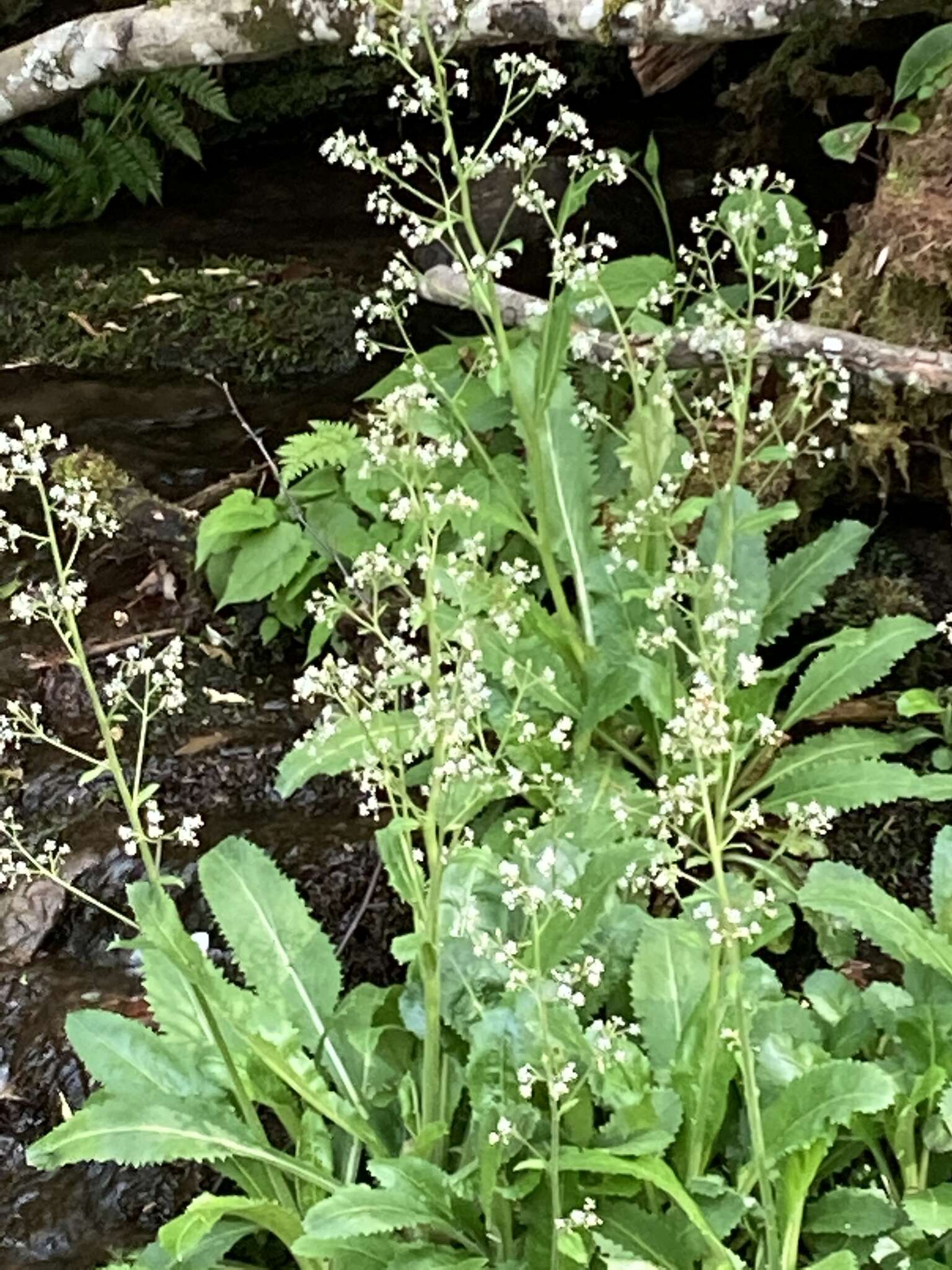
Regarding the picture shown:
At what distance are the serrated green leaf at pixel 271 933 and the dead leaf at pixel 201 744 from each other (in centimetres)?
77

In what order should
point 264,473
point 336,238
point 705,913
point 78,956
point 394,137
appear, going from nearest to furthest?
1. point 705,913
2. point 78,956
3. point 264,473
4. point 336,238
5. point 394,137

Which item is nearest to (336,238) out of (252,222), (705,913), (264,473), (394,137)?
(252,222)

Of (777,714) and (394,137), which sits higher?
(394,137)

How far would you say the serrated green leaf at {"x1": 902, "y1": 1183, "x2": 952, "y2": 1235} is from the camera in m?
1.61

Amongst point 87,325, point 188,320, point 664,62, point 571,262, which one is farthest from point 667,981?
point 664,62

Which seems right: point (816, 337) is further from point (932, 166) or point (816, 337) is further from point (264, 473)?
point (264, 473)

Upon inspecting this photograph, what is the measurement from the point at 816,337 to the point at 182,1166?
1932 millimetres

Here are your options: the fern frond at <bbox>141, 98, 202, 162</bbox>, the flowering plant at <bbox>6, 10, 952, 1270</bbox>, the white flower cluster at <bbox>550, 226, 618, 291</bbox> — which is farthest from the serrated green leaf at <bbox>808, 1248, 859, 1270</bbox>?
the fern frond at <bbox>141, 98, 202, 162</bbox>

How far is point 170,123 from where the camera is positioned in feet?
18.1

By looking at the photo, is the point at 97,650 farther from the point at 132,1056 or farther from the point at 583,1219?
the point at 583,1219

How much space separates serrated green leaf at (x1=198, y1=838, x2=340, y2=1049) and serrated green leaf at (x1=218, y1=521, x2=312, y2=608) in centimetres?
89

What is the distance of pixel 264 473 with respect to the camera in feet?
11.8

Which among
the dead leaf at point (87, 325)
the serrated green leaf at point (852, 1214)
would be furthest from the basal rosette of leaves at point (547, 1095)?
the dead leaf at point (87, 325)

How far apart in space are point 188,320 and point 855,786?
3250mm
